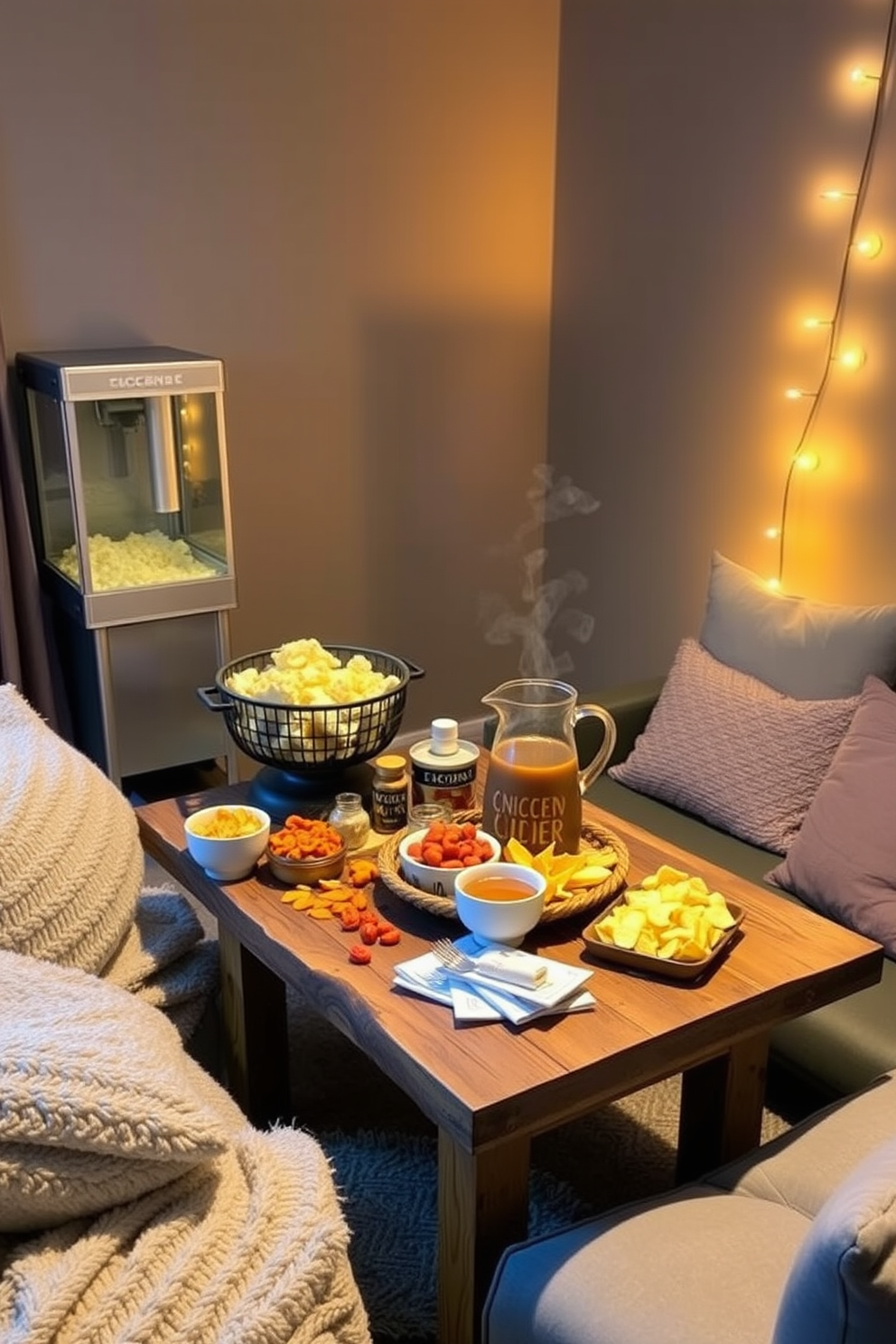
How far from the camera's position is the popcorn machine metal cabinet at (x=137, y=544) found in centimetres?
271

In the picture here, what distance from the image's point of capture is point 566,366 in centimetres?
356

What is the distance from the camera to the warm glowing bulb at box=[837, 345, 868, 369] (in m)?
2.67

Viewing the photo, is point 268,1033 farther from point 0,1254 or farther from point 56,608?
point 56,608

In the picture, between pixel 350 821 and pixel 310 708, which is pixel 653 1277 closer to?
pixel 350 821

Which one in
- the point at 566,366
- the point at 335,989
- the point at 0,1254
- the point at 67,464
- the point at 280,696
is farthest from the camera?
the point at 566,366

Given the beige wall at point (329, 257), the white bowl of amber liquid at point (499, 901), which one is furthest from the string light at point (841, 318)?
the white bowl of amber liquid at point (499, 901)

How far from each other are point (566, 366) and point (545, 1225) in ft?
7.92

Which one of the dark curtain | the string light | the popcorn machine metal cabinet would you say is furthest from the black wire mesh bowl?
the string light

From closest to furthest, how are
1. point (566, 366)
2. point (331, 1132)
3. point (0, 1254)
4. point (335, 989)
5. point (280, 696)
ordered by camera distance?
point (0, 1254)
point (335, 989)
point (280, 696)
point (331, 1132)
point (566, 366)

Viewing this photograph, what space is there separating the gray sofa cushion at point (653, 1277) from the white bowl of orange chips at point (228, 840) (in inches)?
25.8

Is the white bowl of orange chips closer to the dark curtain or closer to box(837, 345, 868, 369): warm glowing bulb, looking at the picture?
the dark curtain

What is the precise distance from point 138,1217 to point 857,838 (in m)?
1.35

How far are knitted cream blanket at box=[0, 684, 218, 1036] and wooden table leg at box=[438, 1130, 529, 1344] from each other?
0.55m

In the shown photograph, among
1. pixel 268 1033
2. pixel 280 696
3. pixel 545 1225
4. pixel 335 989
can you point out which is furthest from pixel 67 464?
pixel 545 1225
